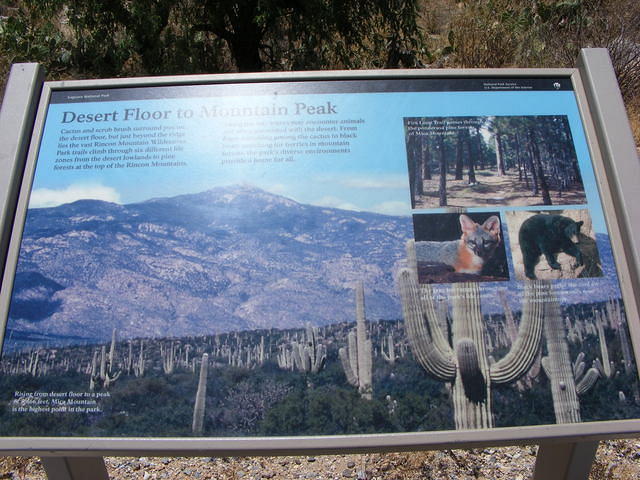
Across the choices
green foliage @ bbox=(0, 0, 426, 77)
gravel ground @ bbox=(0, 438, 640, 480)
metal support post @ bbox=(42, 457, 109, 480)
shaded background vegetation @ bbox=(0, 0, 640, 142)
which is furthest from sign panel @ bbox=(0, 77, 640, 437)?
green foliage @ bbox=(0, 0, 426, 77)

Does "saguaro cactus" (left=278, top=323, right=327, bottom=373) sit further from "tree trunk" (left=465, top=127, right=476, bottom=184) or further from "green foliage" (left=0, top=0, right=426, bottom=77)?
"green foliage" (left=0, top=0, right=426, bottom=77)

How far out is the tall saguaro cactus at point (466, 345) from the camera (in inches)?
58.9

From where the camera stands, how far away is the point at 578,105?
1.82m

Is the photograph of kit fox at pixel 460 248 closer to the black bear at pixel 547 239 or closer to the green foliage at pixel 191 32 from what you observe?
the black bear at pixel 547 239

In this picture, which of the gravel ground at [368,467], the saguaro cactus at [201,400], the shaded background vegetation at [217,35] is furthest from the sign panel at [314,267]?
the shaded background vegetation at [217,35]

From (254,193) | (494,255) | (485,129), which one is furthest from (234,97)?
(494,255)

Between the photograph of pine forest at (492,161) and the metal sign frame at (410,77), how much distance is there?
0.10 meters

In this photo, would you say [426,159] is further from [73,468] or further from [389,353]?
[73,468]

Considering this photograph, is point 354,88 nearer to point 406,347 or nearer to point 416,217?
point 416,217

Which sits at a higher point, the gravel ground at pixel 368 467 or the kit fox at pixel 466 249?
the kit fox at pixel 466 249

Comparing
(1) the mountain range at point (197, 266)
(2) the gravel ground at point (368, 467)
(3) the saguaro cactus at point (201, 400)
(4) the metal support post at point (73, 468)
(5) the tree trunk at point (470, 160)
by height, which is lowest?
(2) the gravel ground at point (368, 467)

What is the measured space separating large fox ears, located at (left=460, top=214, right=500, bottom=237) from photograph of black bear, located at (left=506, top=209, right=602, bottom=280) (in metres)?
0.04

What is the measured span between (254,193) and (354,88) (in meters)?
0.48

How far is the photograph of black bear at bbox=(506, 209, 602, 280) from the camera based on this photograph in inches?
63.8
